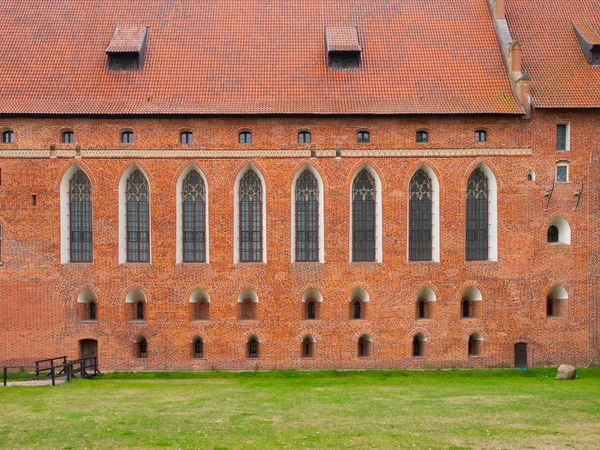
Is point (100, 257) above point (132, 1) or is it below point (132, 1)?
below

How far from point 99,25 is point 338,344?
16.8m

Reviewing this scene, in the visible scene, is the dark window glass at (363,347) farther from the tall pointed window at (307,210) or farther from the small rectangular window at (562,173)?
the small rectangular window at (562,173)

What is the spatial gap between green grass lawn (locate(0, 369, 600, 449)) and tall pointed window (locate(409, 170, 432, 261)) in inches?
190

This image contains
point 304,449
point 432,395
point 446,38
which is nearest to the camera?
point 304,449

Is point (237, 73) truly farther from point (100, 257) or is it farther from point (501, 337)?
point (501, 337)

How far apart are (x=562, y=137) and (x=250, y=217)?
12797mm

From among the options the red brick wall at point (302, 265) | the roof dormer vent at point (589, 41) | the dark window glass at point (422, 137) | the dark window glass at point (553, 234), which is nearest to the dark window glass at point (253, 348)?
the red brick wall at point (302, 265)

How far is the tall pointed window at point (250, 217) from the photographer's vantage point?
24.7 meters

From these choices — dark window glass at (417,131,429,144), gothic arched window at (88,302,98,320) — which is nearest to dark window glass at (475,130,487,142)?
dark window glass at (417,131,429,144)

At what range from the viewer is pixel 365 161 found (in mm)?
24359

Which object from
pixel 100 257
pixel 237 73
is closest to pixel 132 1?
pixel 237 73

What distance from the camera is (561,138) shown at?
81.0 feet

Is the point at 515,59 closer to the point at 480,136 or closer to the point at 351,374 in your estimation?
the point at 480,136

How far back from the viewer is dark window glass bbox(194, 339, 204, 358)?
24.5 meters
